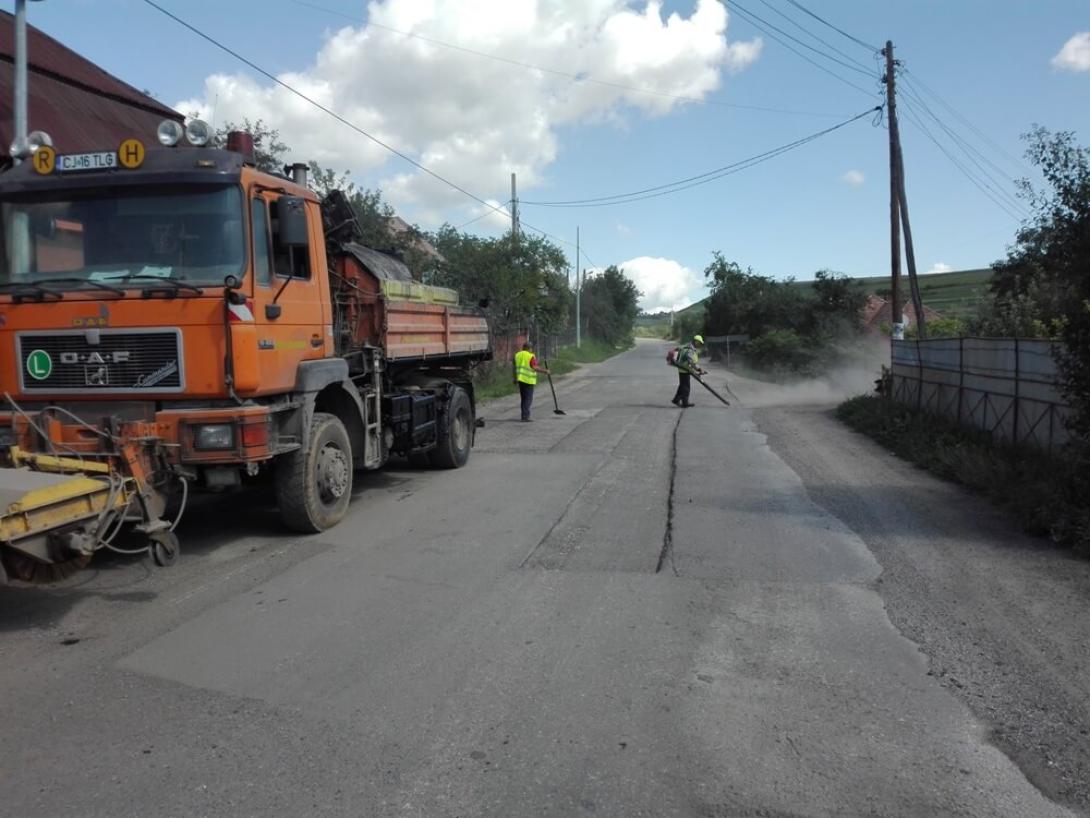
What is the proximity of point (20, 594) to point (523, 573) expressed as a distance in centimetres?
340

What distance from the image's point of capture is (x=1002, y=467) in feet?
31.7

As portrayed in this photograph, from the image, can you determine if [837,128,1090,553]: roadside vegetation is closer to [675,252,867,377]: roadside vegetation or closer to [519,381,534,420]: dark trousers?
[519,381,534,420]: dark trousers

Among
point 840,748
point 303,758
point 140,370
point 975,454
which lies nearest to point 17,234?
point 140,370

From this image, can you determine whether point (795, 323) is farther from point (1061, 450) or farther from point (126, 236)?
point (126, 236)

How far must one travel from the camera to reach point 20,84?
9023 mm

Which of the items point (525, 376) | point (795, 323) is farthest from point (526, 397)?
point (795, 323)

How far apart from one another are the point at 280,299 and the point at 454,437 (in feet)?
14.8

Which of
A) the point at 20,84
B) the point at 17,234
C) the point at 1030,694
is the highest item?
the point at 20,84

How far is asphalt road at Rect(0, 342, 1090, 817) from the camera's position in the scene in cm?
327

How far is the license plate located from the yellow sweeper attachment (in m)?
2.27

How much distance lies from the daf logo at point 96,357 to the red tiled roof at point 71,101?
21.7 feet

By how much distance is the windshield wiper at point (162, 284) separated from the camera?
5980 mm

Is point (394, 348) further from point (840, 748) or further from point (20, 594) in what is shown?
point (840, 748)

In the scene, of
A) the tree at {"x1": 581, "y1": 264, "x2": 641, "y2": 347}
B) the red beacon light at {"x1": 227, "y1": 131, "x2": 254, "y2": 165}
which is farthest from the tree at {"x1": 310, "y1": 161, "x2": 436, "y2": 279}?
the tree at {"x1": 581, "y1": 264, "x2": 641, "y2": 347}
